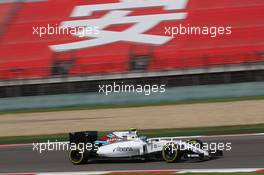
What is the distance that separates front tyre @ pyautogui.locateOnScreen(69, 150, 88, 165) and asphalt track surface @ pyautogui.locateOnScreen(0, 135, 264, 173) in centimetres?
13

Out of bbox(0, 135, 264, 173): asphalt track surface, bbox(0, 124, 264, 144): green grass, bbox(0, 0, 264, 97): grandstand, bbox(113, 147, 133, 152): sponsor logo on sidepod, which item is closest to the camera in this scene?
bbox(0, 135, 264, 173): asphalt track surface

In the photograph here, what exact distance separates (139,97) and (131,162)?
16104 millimetres

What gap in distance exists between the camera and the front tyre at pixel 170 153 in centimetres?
1095

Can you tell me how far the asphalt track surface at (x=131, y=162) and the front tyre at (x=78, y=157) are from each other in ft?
0.44

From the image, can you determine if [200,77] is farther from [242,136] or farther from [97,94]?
[242,136]

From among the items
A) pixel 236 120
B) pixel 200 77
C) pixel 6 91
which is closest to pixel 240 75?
pixel 200 77

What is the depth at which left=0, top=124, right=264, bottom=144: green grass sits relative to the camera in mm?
16578

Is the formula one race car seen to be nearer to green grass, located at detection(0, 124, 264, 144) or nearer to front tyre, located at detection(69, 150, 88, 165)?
front tyre, located at detection(69, 150, 88, 165)

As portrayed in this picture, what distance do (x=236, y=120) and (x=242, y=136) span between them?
4.17m

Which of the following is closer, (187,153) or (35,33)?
(187,153)

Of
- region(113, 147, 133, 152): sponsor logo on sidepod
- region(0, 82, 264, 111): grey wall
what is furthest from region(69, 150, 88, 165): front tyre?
region(0, 82, 264, 111): grey wall

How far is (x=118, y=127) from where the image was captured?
65.1 feet

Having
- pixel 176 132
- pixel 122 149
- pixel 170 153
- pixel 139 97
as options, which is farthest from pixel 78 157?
pixel 139 97

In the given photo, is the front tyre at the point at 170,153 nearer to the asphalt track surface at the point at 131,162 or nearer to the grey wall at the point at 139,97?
the asphalt track surface at the point at 131,162
